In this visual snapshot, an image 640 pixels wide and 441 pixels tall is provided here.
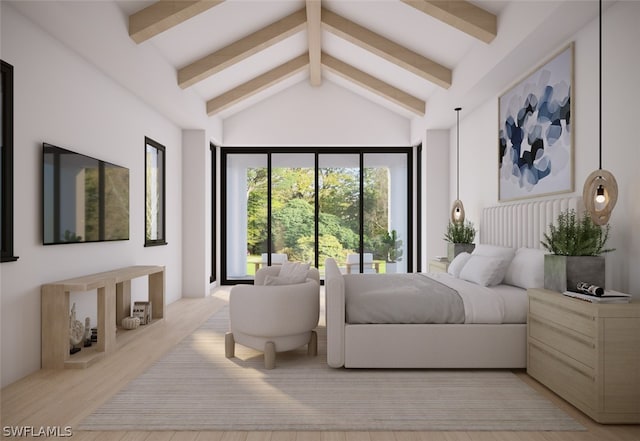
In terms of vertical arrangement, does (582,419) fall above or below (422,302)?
below

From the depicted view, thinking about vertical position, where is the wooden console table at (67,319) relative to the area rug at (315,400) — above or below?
above

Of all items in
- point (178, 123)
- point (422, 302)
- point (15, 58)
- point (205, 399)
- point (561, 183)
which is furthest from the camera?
point (178, 123)

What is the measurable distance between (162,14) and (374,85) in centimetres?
347

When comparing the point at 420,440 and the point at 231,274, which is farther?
the point at 231,274

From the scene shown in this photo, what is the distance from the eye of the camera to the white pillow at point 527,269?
351cm

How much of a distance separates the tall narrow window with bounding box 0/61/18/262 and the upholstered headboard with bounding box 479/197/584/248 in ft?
13.3

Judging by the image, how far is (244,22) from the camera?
4922 millimetres

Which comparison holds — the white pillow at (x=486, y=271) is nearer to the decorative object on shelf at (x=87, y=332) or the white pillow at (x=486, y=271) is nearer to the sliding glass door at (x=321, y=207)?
the decorative object on shelf at (x=87, y=332)

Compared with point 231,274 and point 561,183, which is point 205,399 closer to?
point 561,183

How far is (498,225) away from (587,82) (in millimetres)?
1866

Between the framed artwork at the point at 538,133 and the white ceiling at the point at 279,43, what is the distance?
20 cm

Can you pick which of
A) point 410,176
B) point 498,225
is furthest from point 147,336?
point 410,176

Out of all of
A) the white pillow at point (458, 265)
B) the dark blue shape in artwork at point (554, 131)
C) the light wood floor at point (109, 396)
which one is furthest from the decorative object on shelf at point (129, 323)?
the dark blue shape in artwork at point (554, 131)

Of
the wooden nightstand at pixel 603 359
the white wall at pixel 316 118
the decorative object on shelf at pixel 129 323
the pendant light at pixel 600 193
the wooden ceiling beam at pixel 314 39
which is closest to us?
the wooden nightstand at pixel 603 359
